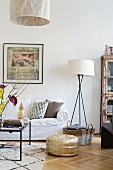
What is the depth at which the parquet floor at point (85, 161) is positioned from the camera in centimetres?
320

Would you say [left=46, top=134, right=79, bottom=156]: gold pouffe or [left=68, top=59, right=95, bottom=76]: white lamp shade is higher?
[left=68, top=59, right=95, bottom=76]: white lamp shade

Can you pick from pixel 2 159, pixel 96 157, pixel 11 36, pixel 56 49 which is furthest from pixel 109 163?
pixel 11 36

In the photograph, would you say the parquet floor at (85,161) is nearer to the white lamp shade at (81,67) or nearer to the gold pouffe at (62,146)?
the gold pouffe at (62,146)

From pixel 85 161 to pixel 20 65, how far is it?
10.1 ft

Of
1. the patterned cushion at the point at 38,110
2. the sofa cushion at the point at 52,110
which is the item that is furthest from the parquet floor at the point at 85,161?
the patterned cushion at the point at 38,110

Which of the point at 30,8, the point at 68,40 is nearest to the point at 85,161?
the point at 30,8

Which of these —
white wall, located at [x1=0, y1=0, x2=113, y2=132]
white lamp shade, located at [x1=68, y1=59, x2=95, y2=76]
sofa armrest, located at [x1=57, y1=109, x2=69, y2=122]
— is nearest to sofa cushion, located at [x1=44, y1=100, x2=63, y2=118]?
sofa armrest, located at [x1=57, y1=109, x2=69, y2=122]

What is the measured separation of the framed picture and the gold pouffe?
232 centimetres

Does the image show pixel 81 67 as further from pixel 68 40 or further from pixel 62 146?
pixel 62 146

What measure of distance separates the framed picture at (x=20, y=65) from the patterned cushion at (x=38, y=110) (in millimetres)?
753

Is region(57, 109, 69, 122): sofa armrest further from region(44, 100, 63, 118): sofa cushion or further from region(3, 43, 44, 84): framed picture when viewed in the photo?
region(3, 43, 44, 84): framed picture

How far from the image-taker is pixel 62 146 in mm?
3678

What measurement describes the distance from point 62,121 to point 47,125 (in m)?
0.31

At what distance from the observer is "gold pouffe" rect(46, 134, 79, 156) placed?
368 cm
